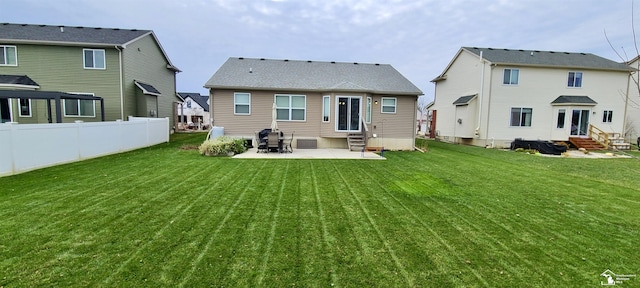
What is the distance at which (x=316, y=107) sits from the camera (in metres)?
15.2

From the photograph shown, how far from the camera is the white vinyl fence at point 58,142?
732cm

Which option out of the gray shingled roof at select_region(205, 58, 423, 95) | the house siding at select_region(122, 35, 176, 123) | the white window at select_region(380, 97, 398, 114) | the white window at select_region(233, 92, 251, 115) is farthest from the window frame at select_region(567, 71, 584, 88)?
the house siding at select_region(122, 35, 176, 123)

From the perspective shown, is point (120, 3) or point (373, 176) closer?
point (373, 176)

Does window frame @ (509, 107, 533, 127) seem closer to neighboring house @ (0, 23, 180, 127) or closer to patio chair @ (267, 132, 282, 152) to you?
patio chair @ (267, 132, 282, 152)

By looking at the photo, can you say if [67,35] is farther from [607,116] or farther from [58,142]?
[607,116]

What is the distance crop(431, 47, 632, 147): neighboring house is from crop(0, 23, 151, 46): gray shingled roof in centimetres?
2186

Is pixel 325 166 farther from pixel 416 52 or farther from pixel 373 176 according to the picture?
→ pixel 416 52

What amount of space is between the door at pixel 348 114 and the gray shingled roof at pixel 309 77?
0.62 m

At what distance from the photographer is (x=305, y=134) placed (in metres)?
15.2

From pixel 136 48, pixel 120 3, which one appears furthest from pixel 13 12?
pixel 136 48

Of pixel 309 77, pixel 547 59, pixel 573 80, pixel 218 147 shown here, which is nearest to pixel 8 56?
pixel 218 147

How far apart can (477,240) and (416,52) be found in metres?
25.9

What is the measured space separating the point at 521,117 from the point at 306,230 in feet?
Answer: 65.5

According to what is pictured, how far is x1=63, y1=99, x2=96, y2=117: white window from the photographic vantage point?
16672mm
